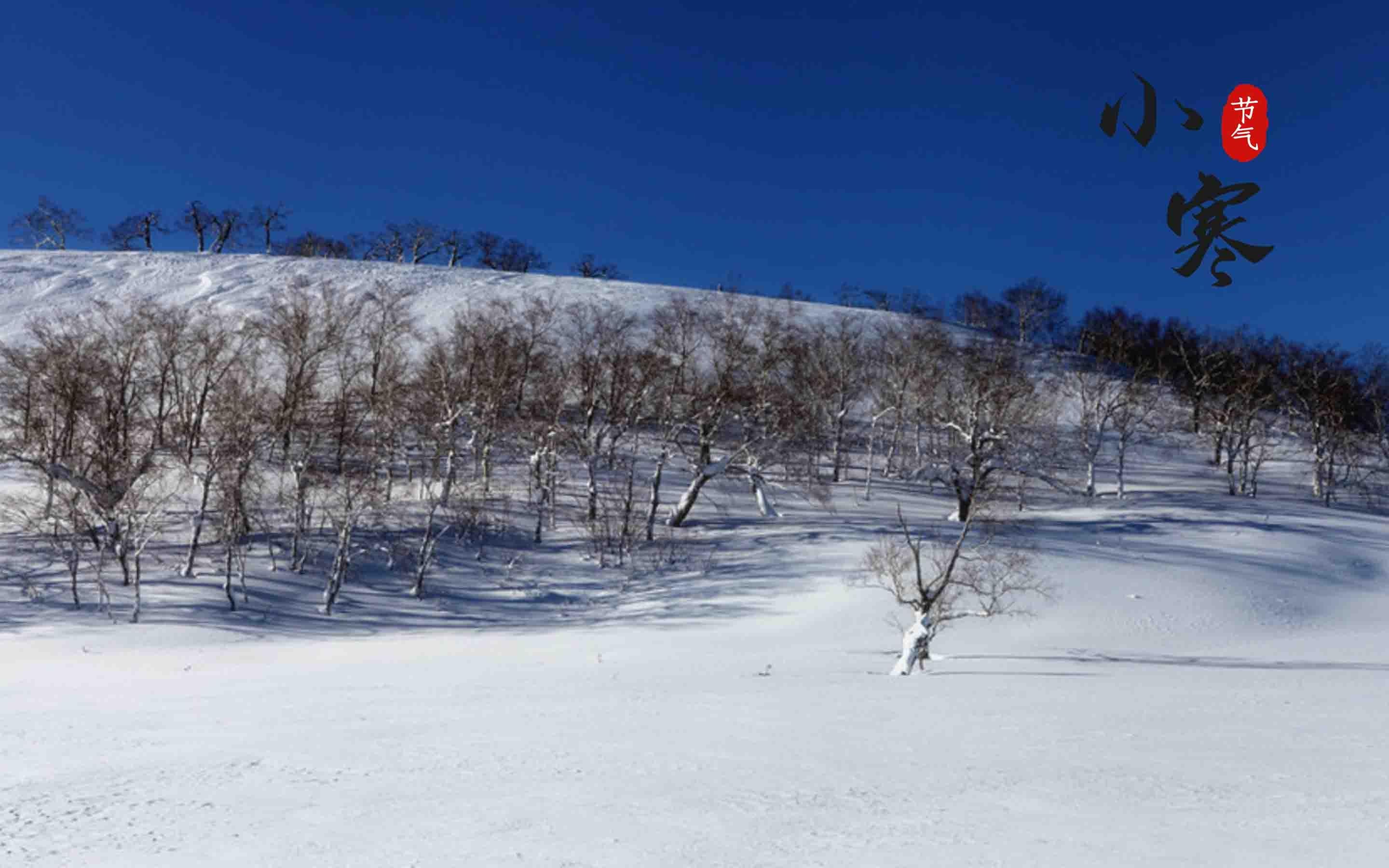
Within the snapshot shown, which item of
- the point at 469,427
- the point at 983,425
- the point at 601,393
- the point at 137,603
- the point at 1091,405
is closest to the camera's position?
the point at 137,603

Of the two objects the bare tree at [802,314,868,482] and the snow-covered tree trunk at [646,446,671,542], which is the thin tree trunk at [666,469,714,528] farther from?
the bare tree at [802,314,868,482]

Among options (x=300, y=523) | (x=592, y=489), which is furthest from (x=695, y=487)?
(x=300, y=523)

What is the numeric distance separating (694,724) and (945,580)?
36.0 feet

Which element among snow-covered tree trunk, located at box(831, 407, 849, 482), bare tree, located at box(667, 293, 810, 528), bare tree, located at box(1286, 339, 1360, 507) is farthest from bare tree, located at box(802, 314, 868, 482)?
bare tree, located at box(1286, 339, 1360, 507)

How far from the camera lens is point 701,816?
8.44 meters

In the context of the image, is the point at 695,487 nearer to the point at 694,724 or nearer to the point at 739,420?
the point at 739,420

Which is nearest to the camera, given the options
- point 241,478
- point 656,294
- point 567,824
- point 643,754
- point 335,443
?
point 567,824

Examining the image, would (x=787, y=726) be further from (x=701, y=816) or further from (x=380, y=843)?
(x=380, y=843)

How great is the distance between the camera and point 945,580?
22500mm

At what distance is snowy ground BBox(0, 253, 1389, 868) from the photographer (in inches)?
311

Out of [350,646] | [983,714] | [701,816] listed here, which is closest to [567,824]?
[701,816]

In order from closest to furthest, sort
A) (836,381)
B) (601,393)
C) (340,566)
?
(340,566), (601,393), (836,381)

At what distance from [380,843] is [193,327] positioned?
50520 mm

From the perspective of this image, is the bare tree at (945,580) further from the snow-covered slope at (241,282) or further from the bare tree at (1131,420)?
the snow-covered slope at (241,282)
